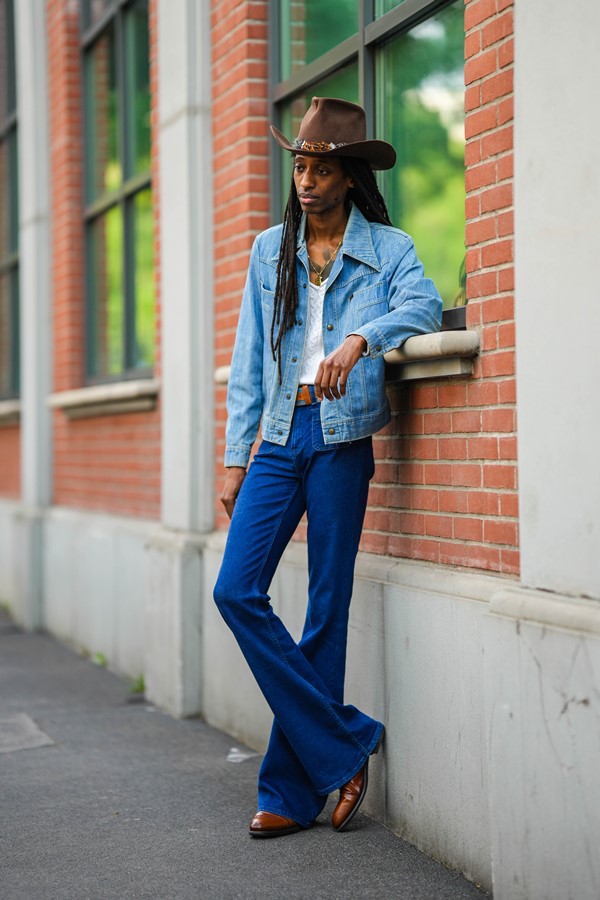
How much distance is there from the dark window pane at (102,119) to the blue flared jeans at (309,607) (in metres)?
4.44

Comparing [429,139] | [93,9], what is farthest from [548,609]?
[93,9]

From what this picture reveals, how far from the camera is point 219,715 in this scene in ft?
19.1

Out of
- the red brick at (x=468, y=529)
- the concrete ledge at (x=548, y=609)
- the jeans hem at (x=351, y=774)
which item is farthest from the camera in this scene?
the jeans hem at (x=351, y=774)

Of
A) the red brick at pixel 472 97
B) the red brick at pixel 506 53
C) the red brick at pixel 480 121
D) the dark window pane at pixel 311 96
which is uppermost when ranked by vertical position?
the dark window pane at pixel 311 96

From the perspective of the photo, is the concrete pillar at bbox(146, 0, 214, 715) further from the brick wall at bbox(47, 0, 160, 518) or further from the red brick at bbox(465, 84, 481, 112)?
the red brick at bbox(465, 84, 481, 112)

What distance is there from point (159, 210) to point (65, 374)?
8.02 feet

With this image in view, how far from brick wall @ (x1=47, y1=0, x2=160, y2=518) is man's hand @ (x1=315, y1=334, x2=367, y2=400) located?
4.33 metres

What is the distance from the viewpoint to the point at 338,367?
3688mm

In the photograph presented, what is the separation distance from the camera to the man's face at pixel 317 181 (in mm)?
4035

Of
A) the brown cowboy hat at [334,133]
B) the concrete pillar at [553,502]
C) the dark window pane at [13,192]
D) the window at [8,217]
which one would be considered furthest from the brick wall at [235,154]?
the dark window pane at [13,192]

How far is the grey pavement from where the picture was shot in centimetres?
369

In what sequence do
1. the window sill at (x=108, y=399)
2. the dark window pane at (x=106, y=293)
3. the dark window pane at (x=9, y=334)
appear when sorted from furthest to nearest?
the dark window pane at (x=9, y=334), the dark window pane at (x=106, y=293), the window sill at (x=108, y=399)

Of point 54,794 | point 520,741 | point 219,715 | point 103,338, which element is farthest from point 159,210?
point 520,741

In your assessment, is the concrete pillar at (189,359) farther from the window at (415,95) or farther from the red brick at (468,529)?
the red brick at (468,529)
